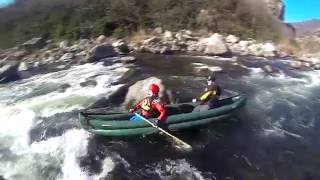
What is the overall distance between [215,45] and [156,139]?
49.9ft

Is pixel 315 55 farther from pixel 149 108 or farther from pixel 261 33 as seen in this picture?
pixel 149 108

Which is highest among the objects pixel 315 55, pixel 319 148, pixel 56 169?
pixel 56 169

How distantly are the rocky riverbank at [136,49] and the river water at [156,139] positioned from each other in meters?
4.42

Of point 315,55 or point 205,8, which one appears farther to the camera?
point 205,8

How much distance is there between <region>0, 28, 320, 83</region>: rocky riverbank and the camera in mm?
23812

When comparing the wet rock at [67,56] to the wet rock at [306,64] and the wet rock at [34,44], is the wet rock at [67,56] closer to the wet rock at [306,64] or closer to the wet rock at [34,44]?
the wet rock at [34,44]

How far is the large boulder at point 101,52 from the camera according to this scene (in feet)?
78.4

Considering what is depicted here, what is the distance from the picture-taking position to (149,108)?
12.6 m

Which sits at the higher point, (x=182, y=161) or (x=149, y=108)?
(x=149, y=108)

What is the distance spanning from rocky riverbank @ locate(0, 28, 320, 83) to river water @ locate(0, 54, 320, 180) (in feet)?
14.5

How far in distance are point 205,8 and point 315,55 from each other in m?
8.80

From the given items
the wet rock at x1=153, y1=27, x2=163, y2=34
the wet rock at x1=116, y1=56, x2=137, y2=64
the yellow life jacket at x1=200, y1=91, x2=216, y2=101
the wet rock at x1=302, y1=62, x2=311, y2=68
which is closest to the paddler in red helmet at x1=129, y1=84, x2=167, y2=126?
the yellow life jacket at x1=200, y1=91, x2=216, y2=101

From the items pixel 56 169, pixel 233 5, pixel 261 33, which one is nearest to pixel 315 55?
pixel 261 33

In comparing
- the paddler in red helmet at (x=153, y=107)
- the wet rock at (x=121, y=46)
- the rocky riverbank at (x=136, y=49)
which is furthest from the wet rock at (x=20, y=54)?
the paddler in red helmet at (x=153, y=107)
